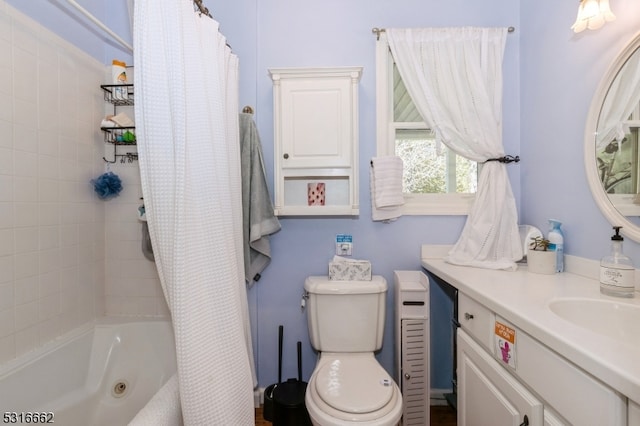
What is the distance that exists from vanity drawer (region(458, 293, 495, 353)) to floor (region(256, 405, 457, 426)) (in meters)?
0.77

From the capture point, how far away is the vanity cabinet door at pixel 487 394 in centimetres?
82

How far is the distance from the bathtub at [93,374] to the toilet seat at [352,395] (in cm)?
85

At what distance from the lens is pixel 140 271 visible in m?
1.76

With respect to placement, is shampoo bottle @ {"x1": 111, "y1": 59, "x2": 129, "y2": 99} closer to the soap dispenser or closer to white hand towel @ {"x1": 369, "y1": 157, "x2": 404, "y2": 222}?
white hand towel @ {"x1": 369, "y1": 157, "x2": 404, "y2": 222}

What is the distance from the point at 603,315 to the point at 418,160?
1.11 m

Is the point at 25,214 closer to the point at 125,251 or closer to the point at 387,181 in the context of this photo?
the point at 125,251

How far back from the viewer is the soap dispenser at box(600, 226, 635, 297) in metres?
0.97

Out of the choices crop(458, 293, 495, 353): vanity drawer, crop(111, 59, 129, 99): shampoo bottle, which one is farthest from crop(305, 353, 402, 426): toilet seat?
crop(111, 59, 129, 99): shampoo bottle

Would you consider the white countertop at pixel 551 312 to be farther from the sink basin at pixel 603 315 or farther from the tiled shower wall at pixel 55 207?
the tiled shower wall at pixel 55 207

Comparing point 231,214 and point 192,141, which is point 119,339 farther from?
point 192,141

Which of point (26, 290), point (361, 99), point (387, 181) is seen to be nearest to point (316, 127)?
point (361, 99)

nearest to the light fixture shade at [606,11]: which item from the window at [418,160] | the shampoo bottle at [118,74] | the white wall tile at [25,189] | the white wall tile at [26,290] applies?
the window at [418,160]

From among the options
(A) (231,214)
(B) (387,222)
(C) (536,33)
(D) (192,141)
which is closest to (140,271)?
(A) (231,214)

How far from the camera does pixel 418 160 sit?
1799mm
